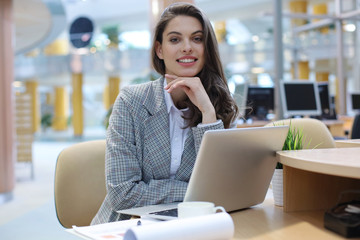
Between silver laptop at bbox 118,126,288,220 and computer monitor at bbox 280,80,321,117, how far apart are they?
469cm

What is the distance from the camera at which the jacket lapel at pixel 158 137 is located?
1.65 metres

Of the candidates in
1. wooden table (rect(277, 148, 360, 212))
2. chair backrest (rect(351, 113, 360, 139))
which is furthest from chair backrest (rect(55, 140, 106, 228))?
chair backrest (rect(351, 113, 360, 139))

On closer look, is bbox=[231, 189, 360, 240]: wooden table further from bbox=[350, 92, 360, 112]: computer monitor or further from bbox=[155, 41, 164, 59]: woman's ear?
bbox=[350, 92, 360, 112]: computer monitor

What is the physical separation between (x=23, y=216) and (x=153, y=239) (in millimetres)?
4887

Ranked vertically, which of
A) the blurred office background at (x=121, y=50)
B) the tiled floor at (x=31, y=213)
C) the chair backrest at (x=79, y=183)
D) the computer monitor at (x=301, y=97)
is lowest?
the tiled floor at (x=31, y=213)

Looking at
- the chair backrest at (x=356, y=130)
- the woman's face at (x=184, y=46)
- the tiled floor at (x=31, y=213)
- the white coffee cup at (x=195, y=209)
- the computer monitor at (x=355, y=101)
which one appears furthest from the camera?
the computer monitor at (x=355, y=101)

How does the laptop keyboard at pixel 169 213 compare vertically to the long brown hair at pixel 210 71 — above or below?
below

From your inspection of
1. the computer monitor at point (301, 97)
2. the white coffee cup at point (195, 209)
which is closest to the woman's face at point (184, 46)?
the white coffee cup at point (195, 209)

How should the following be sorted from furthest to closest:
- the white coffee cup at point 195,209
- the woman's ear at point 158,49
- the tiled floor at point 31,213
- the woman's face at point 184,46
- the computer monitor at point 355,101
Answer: the computer monitor at point 355,101, the tiled floor at point 31,213, the woman's ear at point 158,49, the woman's face at point 184,46, the white coffee cup at point 195,209

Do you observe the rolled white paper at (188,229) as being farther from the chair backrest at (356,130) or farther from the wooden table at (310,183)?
the chair backrest at (356,130)

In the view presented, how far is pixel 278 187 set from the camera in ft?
4.84

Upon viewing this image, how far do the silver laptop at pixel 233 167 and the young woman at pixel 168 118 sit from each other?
148 millimetres

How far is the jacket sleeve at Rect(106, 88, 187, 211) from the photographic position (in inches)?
60.4

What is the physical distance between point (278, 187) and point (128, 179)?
1.73 feet
